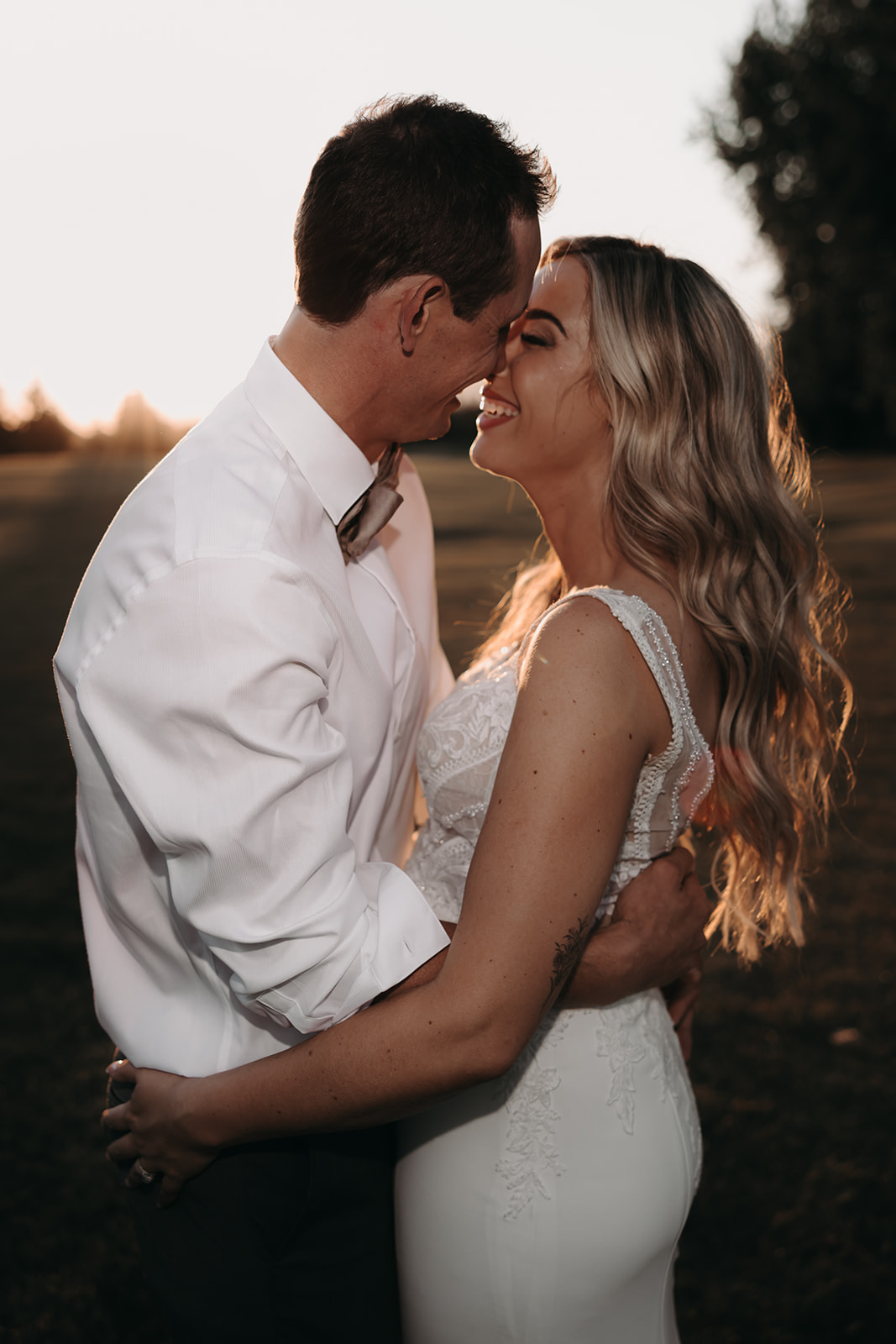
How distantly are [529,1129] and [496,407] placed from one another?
5.32ft

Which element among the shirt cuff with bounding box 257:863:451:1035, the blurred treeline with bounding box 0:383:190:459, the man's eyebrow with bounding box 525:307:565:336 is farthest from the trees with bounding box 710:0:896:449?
the shirt cuff with bounding box 257:863:451:1035

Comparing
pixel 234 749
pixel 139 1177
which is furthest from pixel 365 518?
pixel 139 1177

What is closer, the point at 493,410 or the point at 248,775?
the point at 248,775

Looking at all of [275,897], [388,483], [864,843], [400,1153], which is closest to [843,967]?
[864,843]

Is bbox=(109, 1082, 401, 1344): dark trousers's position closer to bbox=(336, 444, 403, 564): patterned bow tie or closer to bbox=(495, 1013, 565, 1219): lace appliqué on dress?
bbox=(495, 1013, 565, 1219): lace appliqué on dress

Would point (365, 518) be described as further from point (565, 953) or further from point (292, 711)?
point (565, 953)

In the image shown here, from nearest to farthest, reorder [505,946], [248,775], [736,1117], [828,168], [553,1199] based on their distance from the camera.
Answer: [248,775]
[505,946]
[553,1199]
[736,1117]
[828,168]

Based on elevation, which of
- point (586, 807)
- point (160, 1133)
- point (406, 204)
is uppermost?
point (406, 204)

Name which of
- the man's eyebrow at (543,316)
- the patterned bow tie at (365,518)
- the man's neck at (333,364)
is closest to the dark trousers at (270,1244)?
the patterned bow tie at (365,518)

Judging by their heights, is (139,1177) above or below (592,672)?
below

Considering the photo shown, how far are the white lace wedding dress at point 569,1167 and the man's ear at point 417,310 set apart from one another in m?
0.59

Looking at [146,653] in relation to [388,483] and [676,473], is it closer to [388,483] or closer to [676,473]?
[388,483]

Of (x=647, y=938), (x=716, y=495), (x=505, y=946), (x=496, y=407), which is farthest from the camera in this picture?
(x=496, y=407)

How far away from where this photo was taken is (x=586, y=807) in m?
1.73
